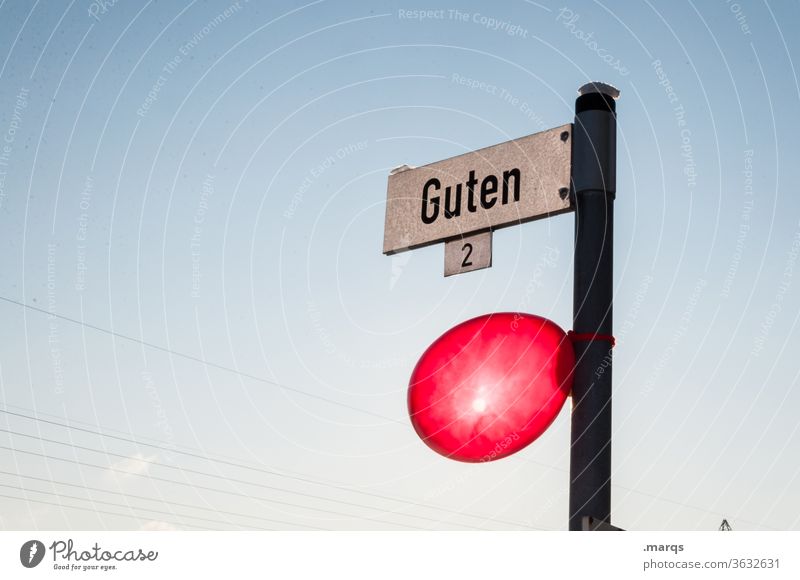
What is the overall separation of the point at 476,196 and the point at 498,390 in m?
0.94

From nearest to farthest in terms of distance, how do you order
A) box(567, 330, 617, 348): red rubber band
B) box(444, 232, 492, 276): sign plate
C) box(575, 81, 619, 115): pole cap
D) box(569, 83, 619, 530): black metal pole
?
box(569, 83, 619, 530): black metal pole
box(567, 330, 617, 348): red rubber band
box(575, 81, 619, 115): pole cap
box(444, 232, 492, 276): sign plate

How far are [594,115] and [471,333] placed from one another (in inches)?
42.0

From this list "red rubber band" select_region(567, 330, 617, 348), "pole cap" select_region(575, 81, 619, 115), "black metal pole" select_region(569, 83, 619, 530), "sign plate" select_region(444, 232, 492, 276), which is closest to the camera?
"black metal pole" select_region(569, 83, 619, 530)

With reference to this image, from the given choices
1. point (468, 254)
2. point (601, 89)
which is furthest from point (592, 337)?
point (601, 89)

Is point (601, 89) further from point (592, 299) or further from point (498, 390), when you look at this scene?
point (498, 390)

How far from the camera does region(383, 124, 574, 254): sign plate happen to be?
3936mm

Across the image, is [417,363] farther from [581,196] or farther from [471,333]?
[581,196]

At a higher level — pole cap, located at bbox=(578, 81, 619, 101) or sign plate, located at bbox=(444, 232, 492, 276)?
pole cap, located at bbox=(578, 81, 619, 101)

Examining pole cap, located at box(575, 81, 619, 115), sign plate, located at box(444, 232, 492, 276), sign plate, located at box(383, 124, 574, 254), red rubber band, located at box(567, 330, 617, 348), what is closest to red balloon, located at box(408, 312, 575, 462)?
red rubber band, located at box(567, 330, 617, 348)

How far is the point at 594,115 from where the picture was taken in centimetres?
391

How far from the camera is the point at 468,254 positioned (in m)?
4.15

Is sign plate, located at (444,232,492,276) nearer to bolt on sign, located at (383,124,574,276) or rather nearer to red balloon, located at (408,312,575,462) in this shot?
bolt on sign, located at (383,124,574,276)

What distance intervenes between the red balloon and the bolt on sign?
1.33ft
